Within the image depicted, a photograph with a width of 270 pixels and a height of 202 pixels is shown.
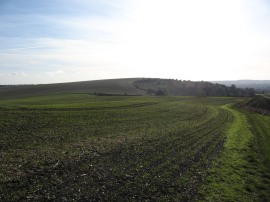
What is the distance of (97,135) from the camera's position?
1190 inches

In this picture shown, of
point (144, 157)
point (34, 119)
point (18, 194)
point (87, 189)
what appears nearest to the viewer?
point (18, 194)

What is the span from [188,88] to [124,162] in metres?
156

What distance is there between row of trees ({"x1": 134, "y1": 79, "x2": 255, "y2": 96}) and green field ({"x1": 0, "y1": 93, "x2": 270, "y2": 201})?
126130 mm

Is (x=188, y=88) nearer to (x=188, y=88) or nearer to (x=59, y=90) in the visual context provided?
(x=188, y=88)

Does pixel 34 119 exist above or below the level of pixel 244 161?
above

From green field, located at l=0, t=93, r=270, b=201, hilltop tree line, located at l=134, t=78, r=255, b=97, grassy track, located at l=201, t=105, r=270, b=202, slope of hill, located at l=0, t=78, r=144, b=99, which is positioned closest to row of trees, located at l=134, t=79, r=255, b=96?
hilltop tree line, located at l=134, t=78, r=255, b=97

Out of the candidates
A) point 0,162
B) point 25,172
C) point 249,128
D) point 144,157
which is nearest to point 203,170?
point 144,157

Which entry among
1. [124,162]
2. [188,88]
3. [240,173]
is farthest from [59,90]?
[240,173]

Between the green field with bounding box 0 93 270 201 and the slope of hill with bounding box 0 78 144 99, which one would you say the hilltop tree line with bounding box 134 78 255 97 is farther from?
the green field with bounding box 0 93 270 201

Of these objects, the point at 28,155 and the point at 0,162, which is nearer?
the point at 0,162

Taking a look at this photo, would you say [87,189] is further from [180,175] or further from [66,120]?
[66,120]

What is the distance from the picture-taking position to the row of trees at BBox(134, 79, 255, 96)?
165613 mm

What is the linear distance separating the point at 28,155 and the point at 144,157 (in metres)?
8.71

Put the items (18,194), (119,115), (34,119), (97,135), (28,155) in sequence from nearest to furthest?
(18,194) < (28,155) < (97,135) < (34,119) < (119,115)
